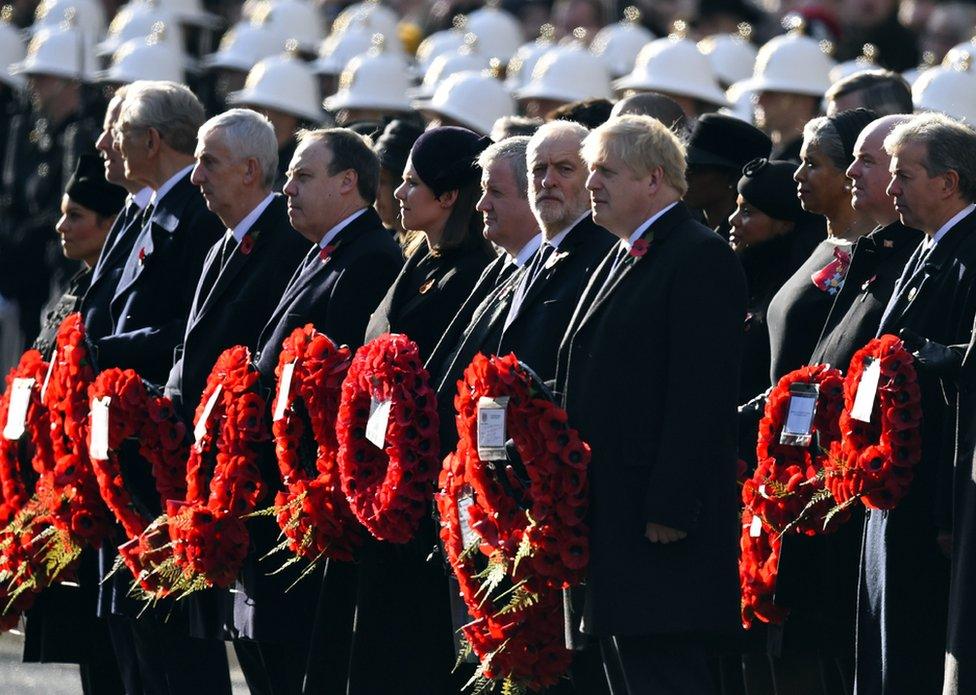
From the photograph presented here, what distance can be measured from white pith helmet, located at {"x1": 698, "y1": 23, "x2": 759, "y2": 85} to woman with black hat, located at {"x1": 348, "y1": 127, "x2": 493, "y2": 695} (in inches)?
217

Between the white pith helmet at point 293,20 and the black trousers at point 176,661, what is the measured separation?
804 cm

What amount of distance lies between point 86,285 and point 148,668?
191 centimetres

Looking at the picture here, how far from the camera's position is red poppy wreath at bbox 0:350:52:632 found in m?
8.91

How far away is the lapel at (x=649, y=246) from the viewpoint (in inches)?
262

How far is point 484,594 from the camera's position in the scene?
6.92m

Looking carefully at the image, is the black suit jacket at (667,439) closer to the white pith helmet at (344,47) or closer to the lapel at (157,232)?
the lapel at (157,232)

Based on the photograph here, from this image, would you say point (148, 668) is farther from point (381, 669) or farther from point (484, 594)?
point (484, 594)

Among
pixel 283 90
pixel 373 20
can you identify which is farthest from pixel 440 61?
pixel 373 20

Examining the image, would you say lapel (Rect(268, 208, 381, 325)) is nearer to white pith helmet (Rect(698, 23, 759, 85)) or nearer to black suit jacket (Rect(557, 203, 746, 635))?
black suit jacket (Rect(557, 203, 746, 635))

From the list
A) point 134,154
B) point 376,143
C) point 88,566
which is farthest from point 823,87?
point 88,566

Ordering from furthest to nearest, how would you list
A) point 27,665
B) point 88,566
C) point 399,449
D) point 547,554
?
point 27,665 < point 88,566 < point 399,449 < point 547,554

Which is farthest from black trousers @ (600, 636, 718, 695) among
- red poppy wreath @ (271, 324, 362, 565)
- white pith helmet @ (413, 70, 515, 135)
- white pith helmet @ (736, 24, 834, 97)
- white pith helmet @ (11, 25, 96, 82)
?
white pith helmet @ (11, 25, 96, 82)

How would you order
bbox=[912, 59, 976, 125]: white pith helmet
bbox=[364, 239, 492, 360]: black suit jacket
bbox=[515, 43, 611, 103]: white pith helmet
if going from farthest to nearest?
bbox=[515, 43, 611, 103]: white pith helmet
bbox=[912, 59, 976, 125]: white pith helmet
bbox=[364, 239, 492, 360]: black suit jacket

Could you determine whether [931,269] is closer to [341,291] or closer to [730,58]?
[341,291]
